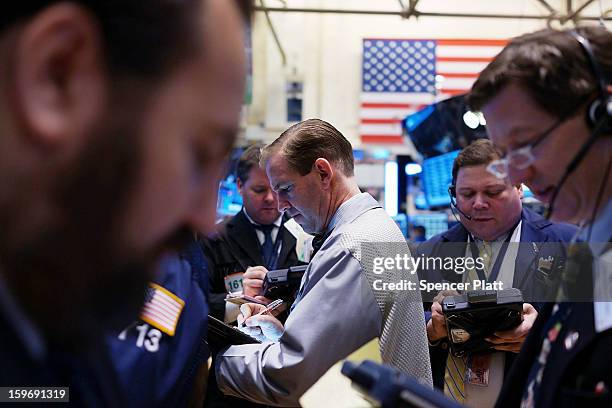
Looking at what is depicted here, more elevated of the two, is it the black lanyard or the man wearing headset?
the man wearing headset

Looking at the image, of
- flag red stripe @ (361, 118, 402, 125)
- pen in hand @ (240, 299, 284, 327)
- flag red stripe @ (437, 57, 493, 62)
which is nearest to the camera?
pen in hand @ (240, 299, 284, 327)

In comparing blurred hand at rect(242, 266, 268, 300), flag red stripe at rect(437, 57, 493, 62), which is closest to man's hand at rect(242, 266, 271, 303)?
blurred hand at rect(242, 266, 268, 300)

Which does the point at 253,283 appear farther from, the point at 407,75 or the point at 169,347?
the point at 407,75

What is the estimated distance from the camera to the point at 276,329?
241 centimetres

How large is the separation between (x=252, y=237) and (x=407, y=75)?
7.86m

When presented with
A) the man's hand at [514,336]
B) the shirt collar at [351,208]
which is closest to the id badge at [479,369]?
the man's hand at [514,336]

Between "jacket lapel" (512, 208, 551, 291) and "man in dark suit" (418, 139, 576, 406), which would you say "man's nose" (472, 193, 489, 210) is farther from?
"jacket lapel" (512, 208, 551, 291)

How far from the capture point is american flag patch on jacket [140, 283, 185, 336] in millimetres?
Answer: 1052

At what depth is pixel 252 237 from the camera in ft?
12.4

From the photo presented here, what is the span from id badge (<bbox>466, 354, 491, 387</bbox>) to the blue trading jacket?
62.8 inches

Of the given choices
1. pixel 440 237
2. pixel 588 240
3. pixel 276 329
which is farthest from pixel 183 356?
pixel 440 237

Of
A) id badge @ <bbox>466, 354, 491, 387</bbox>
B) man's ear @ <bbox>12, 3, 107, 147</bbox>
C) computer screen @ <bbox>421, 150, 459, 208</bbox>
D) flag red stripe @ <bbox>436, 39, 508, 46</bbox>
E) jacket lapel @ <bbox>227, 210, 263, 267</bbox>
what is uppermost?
flag red stripe @ <bbox>436, 39, 508, 46</bbox>

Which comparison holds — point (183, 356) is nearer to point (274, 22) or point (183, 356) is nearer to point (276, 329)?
point (276, 329)

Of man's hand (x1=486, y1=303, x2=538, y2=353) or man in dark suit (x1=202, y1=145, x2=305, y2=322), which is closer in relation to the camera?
man's hand (x1=486, y1=303, x2=538, y2=353)
